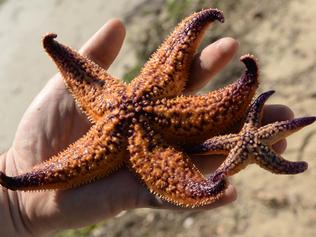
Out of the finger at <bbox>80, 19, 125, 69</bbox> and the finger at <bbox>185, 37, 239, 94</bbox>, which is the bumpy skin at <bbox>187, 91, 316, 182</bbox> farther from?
the finger at <bbox>80, 19, 125, 69</bbox>

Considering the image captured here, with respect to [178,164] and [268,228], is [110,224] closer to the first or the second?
[268,228]

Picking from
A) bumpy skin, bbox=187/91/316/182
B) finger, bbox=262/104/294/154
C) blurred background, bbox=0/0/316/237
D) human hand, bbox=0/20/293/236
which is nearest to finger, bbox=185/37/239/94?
human hand, bbox=0/20/293/236

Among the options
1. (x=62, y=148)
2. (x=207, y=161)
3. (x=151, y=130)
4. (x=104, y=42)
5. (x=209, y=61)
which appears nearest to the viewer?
(x=151, y=130)

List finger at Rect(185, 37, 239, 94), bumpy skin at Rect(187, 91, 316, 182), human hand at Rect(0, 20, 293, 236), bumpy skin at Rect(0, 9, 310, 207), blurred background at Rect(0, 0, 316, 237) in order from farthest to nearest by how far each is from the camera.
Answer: blurred background at Rect(0, 0, 316, 237), finger at Rect(185, 37, 239, 94), human hand at Rect(0, 20, 293, 236), bumpy skin at Rect(0, 9, 310, 207), bumpy skin at Rect(187, 91, 316, 182)


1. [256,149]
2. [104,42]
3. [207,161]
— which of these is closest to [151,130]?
[207,161]

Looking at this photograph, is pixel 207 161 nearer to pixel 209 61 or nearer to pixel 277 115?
pixel 277 115
